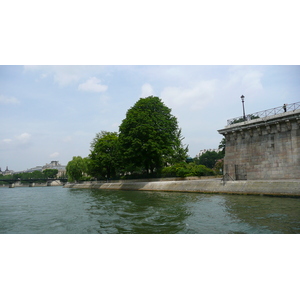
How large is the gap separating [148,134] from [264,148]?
61.2 ft

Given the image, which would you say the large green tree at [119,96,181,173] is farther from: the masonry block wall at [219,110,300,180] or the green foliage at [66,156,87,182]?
the green foliage at [66,156,87,182]

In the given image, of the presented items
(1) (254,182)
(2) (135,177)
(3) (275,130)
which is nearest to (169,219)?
(1) (254,182)

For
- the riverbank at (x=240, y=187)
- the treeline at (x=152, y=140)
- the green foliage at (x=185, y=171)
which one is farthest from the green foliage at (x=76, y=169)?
the riverbank at (x=240, y=187)

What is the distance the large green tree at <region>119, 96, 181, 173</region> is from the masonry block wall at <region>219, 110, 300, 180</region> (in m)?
12.8

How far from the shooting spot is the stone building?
2108cm

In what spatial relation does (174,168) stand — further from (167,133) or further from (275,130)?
(275,130)

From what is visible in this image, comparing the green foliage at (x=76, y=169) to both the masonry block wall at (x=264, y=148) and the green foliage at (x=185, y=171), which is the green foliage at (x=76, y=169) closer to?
the green foliage at (x=185, y=171)

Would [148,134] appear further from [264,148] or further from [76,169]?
[76,169]

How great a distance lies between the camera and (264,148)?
23.5 meters

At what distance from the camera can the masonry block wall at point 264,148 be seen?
21.1 m

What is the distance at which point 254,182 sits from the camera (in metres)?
22.0

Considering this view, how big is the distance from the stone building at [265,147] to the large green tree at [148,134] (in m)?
12.5

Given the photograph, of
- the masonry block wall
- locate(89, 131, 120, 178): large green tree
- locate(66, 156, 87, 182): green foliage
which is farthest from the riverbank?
locate(66, 156, 87, 182): green foliage

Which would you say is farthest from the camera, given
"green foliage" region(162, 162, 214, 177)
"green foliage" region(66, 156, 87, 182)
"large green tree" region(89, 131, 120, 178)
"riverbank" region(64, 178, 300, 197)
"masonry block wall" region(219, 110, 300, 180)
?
"green foliage" region(66, 156, 87, 182)
